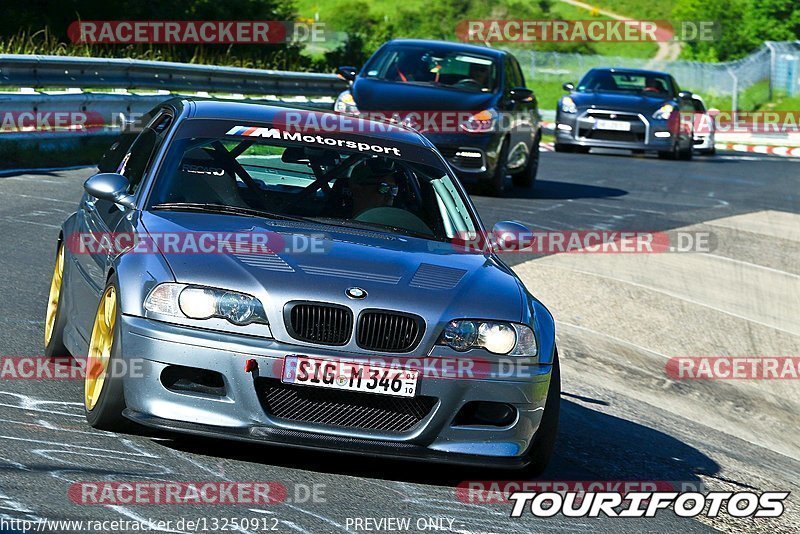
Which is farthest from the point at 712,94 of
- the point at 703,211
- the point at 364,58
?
the point at 703,211

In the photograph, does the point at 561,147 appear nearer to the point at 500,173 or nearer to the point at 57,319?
the point at 500,173

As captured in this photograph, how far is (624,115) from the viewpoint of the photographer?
24875mm

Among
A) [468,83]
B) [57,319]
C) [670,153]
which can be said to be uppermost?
[468,83]

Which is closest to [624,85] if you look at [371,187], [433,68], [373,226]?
[433,68]

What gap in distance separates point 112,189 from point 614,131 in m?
19.1

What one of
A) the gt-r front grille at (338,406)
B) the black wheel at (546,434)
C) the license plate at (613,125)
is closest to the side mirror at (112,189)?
the gt-r front grille at (338,406)

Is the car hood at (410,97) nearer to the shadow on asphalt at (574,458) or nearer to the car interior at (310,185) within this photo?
the shadow on asphalt at (574,458)

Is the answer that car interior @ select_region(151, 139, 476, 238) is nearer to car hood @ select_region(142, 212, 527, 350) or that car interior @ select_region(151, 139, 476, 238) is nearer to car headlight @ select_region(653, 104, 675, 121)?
car hood @ select_region(142, 212, 527, 350)

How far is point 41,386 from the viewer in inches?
270

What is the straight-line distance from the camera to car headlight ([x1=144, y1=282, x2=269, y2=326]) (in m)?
5.71

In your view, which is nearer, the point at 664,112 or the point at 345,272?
the point at 345,272

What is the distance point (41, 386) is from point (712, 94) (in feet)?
167

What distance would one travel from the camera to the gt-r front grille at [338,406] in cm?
568

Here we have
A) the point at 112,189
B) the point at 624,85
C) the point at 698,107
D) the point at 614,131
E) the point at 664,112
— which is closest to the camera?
the point at 112,189
